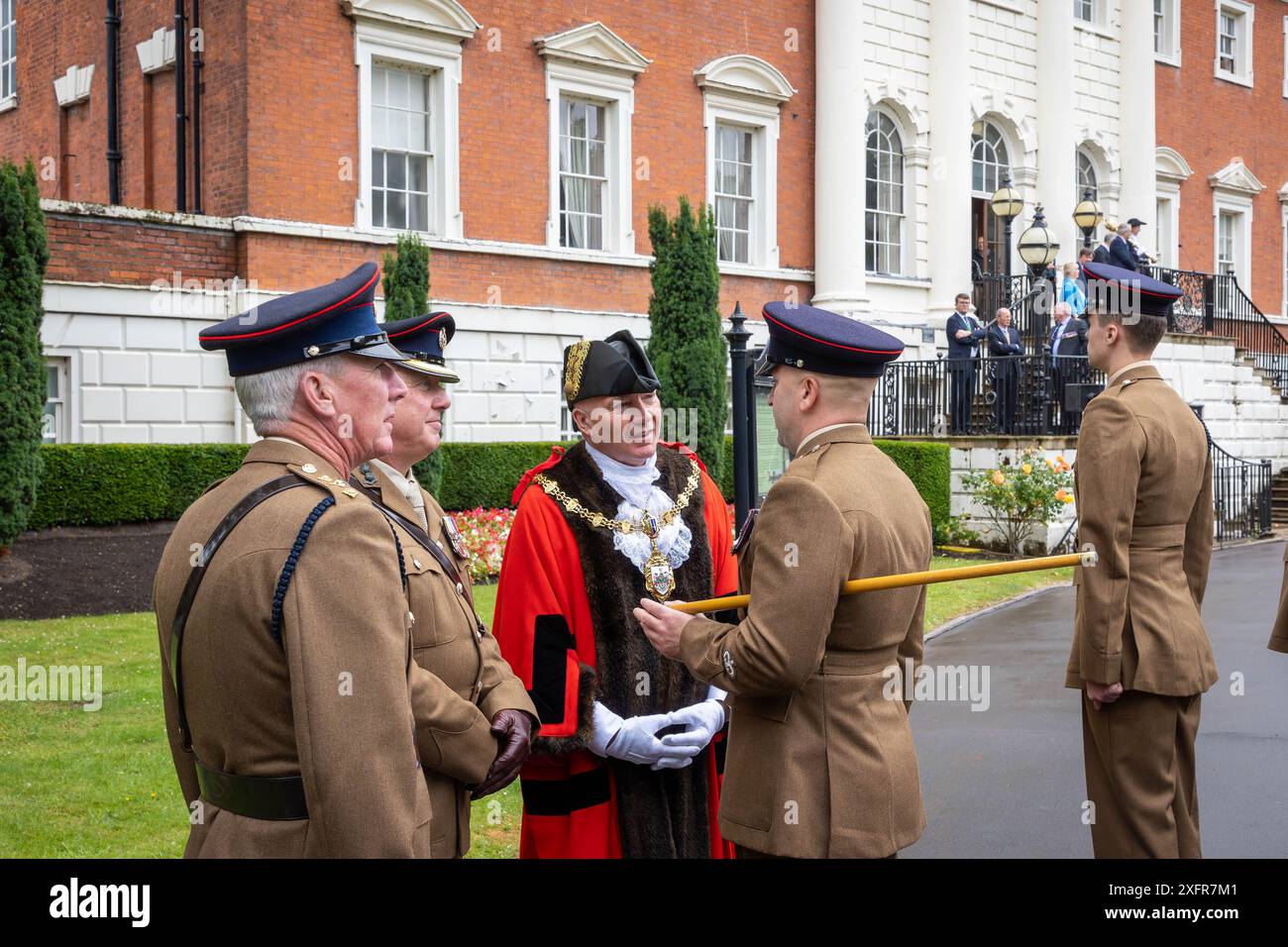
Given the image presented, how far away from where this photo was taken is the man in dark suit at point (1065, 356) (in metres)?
18.8

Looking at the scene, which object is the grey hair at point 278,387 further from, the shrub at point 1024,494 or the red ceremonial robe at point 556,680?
the shrub at point 1024,494

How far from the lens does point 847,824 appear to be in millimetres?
3301

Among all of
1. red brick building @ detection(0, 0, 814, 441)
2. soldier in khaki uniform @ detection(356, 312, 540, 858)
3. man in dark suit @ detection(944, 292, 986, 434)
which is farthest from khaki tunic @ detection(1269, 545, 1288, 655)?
man in dark suit @ detection(944, 292, 986, 434)

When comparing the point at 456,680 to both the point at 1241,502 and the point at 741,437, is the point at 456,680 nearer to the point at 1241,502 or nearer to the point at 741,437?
the point at 741,437

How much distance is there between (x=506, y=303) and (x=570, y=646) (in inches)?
612

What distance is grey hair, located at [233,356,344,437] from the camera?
9.10 ft

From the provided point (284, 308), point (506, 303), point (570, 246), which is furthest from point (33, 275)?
point (284, 308)

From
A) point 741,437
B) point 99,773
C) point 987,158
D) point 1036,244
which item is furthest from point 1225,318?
point 99,773

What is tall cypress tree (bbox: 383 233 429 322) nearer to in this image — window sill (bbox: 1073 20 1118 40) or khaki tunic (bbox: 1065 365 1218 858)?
khaki tunic (bbox: 1065 365 1218 858)

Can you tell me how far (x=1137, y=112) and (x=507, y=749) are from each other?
29701mm

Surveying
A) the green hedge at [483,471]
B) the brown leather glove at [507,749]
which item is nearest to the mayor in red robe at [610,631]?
the brown leather glove at [507,749]

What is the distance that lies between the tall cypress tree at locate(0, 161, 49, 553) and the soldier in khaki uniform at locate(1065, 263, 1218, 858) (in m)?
10.5

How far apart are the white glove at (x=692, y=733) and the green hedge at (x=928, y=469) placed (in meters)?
14.4

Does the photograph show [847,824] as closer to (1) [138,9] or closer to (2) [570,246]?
(2) [570,246]
